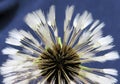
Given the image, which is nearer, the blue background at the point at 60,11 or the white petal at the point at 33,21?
the white petal at the point at 33,21

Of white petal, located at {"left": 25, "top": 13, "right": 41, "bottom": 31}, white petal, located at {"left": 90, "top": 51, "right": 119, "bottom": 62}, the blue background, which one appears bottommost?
white petal, located at {"left": 90, "top": 51, "right": 119, "bottom": 62}

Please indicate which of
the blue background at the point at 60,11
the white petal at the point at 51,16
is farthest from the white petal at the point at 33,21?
the blue background at the point at 60,11

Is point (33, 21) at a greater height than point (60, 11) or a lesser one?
lesser

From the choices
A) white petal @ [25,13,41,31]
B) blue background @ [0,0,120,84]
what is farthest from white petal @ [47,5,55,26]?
blue background @ [0,0,120,84]

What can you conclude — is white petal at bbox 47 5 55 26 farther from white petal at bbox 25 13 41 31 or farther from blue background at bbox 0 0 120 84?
blue background at bbox 0 0 120 84

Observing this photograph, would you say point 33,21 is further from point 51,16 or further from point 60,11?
point 60,11

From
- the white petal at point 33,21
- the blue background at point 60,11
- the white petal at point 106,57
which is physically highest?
the blue background at point 60,11

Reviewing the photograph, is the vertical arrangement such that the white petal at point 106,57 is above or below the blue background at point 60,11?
below

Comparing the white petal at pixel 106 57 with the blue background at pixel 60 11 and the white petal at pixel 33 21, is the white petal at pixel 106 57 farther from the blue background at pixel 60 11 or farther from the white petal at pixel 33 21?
the blue background at pixel 60 11

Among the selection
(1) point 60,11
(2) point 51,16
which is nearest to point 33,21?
(2) point 51,16
